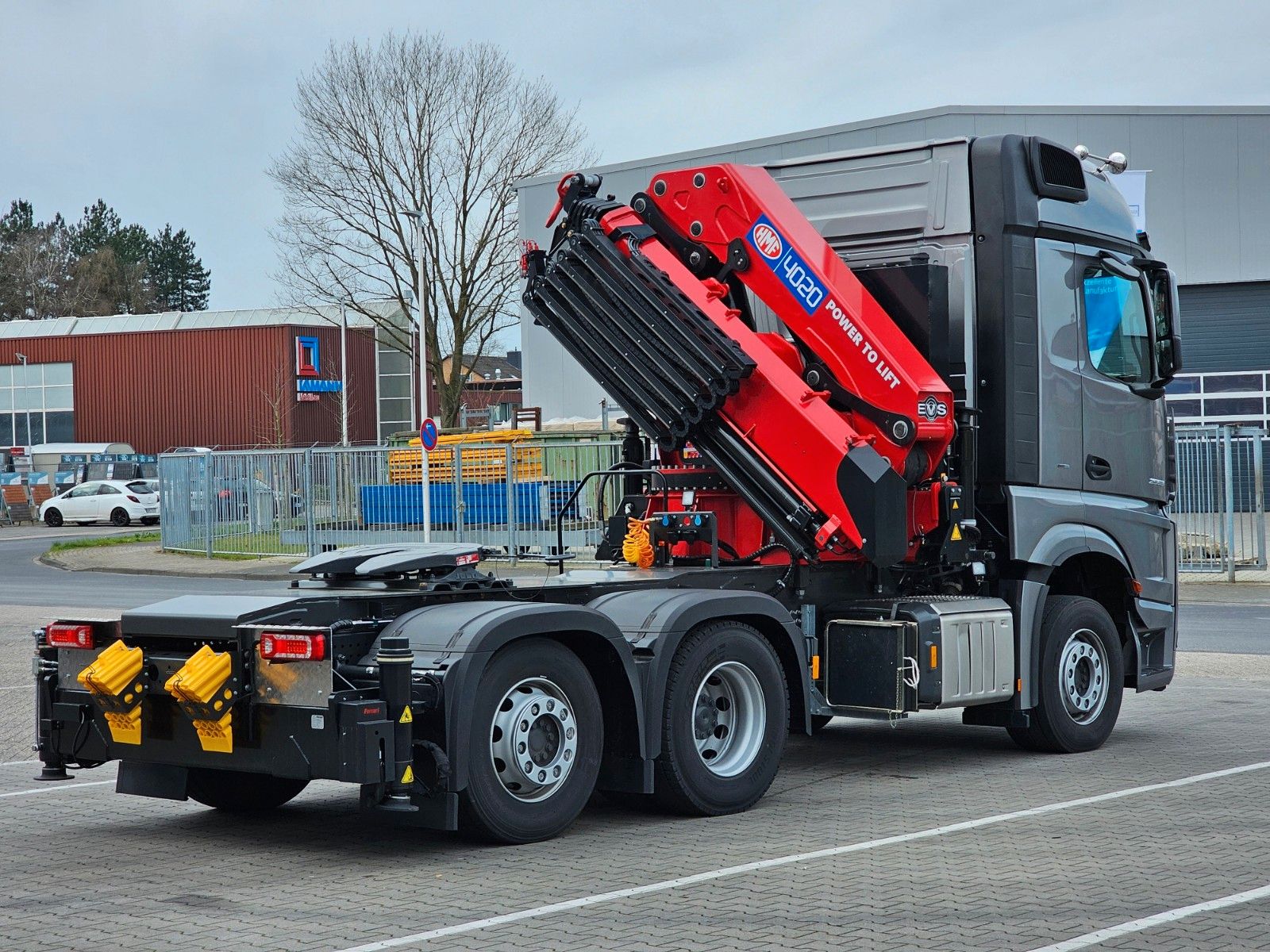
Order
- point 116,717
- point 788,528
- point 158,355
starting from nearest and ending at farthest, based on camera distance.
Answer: point 116,717, point 788,528, point 158,355

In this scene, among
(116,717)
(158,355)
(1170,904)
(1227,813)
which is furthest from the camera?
(158,355)

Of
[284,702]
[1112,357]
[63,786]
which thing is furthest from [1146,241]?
[63,786]

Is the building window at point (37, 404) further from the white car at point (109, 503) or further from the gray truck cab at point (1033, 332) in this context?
the gray truck cab at point (1033, 332)

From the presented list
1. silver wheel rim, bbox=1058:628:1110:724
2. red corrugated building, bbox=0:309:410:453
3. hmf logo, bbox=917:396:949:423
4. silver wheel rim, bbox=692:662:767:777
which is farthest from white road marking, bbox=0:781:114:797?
red corrugated building, bbox=0:309:410:453

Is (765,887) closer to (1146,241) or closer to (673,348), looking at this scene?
(673,348)

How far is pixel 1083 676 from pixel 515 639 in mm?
4481

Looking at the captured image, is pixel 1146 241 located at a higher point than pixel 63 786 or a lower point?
higher

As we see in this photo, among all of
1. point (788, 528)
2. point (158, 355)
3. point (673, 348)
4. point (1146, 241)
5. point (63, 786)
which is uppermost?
point (158, 355)

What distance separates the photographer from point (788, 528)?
860cm

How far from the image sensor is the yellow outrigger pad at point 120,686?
6781 millimetres

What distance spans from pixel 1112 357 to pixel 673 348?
3.05 m

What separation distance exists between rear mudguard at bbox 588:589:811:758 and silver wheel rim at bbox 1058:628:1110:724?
6.96 ft

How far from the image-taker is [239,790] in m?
7.90

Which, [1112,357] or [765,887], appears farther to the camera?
[1112,357]
